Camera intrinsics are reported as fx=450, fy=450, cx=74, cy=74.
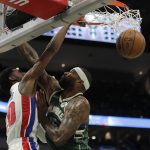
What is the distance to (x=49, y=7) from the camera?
8.18ft

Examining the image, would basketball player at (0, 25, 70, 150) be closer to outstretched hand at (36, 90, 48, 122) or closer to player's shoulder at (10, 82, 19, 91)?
player's shoulder at (10, 82, 19, 91)

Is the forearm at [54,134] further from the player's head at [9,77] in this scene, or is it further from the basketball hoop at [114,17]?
the basketball hoop at [114,17]

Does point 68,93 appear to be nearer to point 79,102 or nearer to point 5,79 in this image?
point 79,102

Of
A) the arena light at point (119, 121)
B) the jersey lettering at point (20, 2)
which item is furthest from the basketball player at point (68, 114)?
the arena light at point (119, 121)

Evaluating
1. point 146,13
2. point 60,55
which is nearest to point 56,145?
point 146,13

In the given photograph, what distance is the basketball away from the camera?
335 centimetres

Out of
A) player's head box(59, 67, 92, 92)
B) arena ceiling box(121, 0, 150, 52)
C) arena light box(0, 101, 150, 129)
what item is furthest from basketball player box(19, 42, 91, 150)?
arena light box(0, 101, 150, 129)

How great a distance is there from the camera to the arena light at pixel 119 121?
1011 centimetres

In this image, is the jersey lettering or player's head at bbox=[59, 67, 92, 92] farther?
player's head at bbox=[59, 67, 92, 92]

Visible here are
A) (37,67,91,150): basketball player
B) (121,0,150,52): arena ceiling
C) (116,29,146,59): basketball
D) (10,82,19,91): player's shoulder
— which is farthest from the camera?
(121,0,150,52): arena ceiling

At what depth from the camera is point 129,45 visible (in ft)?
10.9

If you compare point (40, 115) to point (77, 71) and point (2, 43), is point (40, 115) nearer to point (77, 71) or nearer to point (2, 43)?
point (77, 71)

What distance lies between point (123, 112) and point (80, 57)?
6.44 feet

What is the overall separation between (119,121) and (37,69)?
768 centimetres
